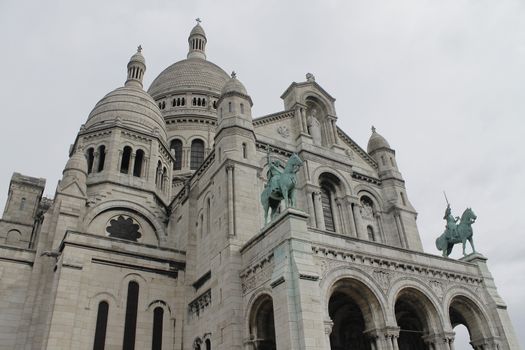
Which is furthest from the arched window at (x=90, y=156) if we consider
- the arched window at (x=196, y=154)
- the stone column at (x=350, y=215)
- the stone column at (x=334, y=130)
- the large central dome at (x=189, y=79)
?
the stone column at (x=350, y=215)

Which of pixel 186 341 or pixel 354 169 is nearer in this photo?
pixel 186 341

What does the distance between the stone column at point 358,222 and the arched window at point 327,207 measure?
1440mm

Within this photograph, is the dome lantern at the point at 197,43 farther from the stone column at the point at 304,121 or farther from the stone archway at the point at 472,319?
the stone archway at the point at 472,319

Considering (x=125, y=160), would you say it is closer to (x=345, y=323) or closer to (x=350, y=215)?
(x=350, y=215)

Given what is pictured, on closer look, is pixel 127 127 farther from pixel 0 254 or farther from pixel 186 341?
pixel 186 341

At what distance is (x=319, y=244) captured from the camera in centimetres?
A: 1884

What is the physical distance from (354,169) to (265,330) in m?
14.7

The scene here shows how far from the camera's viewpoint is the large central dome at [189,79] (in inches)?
2028

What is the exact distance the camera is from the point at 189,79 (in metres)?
53.0

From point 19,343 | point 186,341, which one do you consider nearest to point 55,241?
point 19,343

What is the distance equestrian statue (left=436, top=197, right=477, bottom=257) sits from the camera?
82.9 ft

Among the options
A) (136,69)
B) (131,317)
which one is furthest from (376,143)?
(136,69)

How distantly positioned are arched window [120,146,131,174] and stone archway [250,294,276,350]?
1814cm

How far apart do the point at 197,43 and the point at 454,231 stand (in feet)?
159
